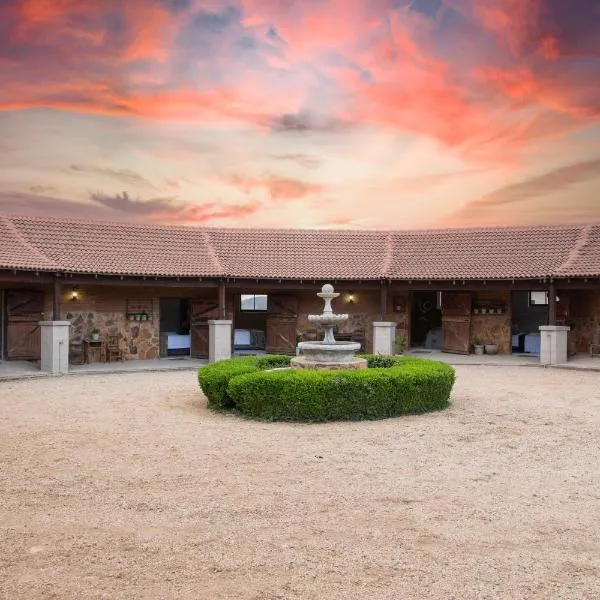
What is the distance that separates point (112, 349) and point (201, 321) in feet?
10.6

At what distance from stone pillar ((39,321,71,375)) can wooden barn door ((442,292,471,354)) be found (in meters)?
13.7

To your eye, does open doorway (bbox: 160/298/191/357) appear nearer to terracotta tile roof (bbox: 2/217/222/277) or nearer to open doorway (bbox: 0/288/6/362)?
terracotta tile roof (bbox: 2/217/222/277)

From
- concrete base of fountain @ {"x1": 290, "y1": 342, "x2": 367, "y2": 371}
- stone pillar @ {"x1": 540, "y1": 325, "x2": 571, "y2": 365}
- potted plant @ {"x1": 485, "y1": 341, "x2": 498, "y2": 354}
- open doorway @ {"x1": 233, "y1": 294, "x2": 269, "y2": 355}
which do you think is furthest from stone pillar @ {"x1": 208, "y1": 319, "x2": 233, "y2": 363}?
stone pillar @ {"x1": 540, "y1": 325, "x2": 571, "y2": 365}

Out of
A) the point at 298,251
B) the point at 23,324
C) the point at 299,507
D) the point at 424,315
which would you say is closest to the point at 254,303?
the point at 298,251

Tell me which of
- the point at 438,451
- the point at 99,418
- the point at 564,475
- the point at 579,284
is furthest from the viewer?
the point at 579,284

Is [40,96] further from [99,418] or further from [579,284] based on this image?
[579,284]

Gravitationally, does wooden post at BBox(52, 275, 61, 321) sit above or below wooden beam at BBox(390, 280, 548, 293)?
below

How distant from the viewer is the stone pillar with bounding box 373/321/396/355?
20.9 metres

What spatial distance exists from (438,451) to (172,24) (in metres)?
20.9

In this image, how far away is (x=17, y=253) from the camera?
57.7 feet

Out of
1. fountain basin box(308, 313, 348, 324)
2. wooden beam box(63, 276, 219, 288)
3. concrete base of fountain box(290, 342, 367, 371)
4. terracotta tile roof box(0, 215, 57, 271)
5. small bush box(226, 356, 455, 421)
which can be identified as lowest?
small bush box(226, 356, 455, 421)

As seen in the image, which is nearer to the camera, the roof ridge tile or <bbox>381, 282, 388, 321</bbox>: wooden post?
the roof ridge tile

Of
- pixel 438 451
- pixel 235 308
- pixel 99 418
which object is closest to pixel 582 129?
pixel 235 308

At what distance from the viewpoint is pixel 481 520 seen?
566 centimetres
